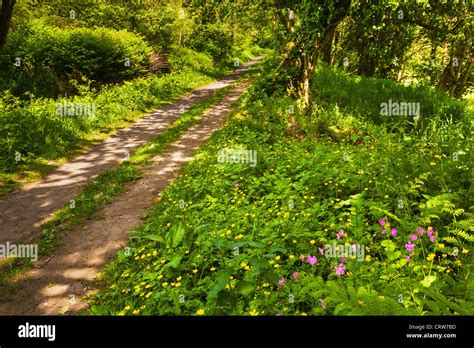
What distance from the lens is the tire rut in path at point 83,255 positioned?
4.70 m

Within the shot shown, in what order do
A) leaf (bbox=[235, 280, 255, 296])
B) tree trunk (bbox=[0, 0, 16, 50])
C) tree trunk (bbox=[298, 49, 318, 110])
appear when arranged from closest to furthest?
leaf (bbox=[235, 280, 255, 296])
tree trunk (bbox=[0, 0, 16, 50])
tree trunk (bbox=[298, 49, 318, 110])

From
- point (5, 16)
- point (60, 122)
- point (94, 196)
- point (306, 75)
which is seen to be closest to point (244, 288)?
point (94, 196)

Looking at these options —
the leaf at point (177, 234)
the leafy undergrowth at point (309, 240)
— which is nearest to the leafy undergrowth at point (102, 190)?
the leafy undergrowth at point (309, 240)

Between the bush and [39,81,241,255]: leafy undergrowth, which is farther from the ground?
the bush

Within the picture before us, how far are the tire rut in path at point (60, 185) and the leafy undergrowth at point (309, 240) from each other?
95.4 inches

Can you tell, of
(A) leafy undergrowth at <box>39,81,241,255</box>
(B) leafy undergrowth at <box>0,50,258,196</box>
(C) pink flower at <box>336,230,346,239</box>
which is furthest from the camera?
(B) leafy undergrowth at <box>0,50,258,196</box>

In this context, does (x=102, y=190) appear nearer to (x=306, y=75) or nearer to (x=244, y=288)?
(x=244, y=288)

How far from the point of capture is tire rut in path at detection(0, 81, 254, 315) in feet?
15.4

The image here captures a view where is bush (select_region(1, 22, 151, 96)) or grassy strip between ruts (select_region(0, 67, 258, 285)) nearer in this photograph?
grassy strip between ruts (select_region(0, 67, 258, 285))

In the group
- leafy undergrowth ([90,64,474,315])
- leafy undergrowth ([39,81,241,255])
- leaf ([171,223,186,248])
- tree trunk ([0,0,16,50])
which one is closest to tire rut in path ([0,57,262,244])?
leafy undergrowth ([39,81,241,255])

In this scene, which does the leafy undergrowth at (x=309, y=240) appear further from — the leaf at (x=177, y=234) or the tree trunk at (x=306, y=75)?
the tree trunk at (x=306, y=75)

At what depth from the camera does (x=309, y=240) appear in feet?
15.1

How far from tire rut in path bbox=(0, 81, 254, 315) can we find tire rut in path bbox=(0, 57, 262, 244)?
3.32 feet

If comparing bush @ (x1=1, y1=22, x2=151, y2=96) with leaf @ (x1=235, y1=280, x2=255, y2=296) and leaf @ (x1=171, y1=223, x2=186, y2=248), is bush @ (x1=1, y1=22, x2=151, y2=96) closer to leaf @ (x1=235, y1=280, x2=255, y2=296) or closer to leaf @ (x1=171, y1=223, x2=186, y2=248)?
leaf @ (x1=171, y1=223, x2=186, y2=248)
